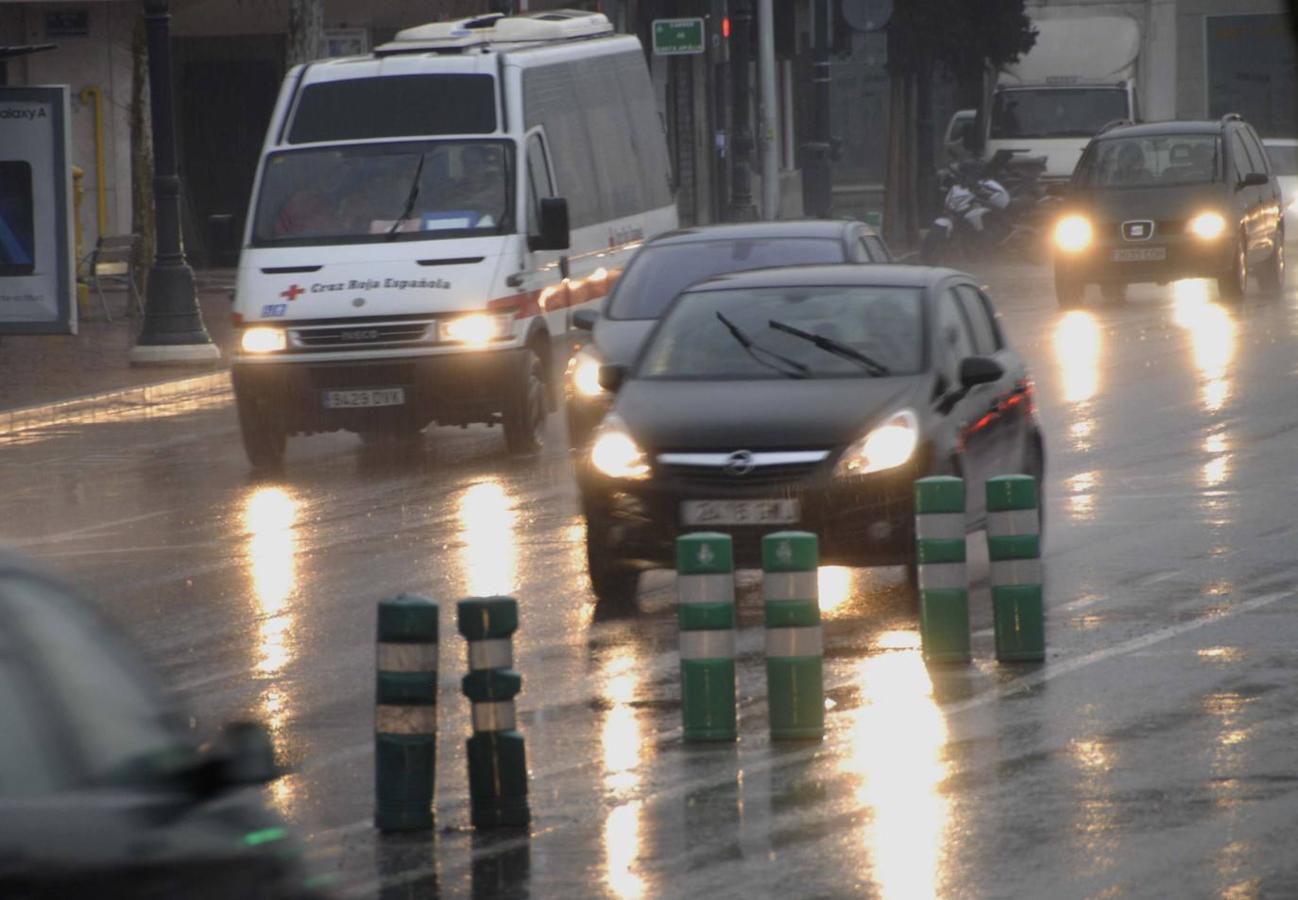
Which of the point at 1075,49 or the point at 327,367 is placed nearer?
the point at 327,367

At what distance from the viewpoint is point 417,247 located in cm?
A: 1895

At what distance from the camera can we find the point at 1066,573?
42.8 feet

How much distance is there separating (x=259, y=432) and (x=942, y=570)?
29.9 feet

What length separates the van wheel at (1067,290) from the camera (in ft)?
103

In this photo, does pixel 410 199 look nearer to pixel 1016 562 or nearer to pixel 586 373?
pixel 586 373

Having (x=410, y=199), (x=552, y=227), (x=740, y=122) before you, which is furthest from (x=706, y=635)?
(x=740, y=122)

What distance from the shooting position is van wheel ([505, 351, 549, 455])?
62.1 ft

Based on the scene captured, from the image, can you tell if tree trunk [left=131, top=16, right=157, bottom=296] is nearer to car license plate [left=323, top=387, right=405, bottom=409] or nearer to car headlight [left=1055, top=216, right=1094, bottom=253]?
car headlight [left=1055, top=216, right=1094, bottom=253]

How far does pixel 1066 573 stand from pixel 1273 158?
113 ft

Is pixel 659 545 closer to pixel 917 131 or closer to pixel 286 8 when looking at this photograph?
pixel 286 8

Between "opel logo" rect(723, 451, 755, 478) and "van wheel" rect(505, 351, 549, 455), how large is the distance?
701cm

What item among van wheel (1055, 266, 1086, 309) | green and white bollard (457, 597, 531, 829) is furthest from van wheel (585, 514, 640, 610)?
van wheel (1055, 266, 1086, 309)

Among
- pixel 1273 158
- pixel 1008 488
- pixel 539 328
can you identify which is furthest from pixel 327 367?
pixel 1273 158

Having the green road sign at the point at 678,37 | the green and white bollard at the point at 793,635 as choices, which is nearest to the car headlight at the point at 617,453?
the green and white bollard at the point at 793,635
